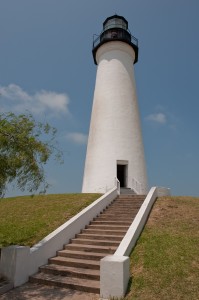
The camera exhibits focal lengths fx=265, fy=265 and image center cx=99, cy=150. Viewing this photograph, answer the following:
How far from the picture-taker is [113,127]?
2075cm

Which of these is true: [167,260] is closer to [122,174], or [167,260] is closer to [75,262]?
[75,262]

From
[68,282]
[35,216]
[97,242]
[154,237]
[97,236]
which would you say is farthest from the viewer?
[35,216]

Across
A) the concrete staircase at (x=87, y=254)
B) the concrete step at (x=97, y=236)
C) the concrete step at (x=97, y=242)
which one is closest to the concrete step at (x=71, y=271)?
the concrete staircase at (x=87, y=254)

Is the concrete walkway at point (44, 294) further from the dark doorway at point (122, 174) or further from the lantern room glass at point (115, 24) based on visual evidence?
the lantern room glass at point (115, 24)

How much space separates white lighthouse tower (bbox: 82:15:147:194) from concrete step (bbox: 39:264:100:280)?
11.0m

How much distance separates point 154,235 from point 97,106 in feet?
46.5

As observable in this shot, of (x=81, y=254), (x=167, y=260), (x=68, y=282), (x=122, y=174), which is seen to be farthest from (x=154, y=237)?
(x=122, y=174)

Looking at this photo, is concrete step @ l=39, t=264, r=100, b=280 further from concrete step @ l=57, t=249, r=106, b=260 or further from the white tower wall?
the white tower wall

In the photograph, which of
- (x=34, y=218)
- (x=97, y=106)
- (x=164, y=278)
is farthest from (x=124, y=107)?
(x=164, y=278)

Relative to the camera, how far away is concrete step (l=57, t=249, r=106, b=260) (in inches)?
353

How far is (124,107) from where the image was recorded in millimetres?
21484

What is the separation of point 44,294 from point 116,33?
22666 mm

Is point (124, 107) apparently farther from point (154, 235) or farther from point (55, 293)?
point (55, 293)

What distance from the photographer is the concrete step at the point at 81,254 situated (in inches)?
353
